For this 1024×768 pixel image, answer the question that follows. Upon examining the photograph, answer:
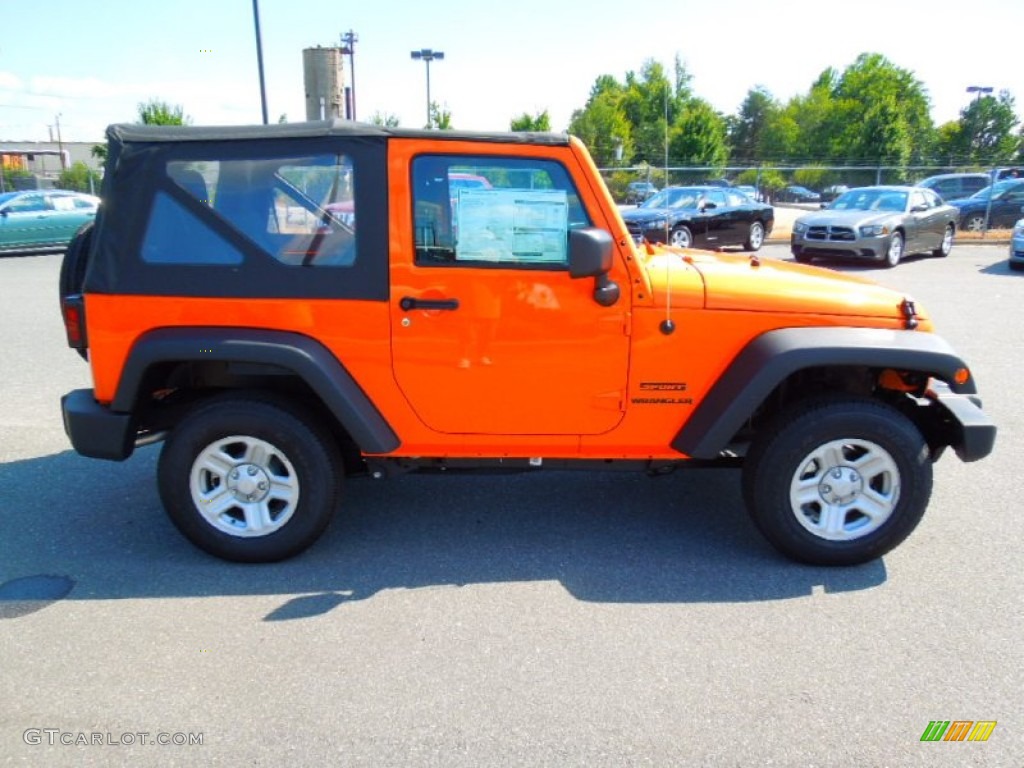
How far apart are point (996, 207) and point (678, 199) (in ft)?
33.9

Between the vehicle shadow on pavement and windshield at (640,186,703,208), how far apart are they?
43.3 feet

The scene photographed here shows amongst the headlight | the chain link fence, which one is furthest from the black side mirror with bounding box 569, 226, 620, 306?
the chain link fence

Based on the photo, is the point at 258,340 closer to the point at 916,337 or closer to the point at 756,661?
the point at 756,661

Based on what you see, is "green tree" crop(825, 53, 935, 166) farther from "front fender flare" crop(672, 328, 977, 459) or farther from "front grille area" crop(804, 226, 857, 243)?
"front fender flare" crop(672, 328, 977, 459)

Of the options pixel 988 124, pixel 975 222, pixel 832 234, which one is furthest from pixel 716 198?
pixel 988 124

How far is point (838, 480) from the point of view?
11.8 feet

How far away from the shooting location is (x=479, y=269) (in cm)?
343

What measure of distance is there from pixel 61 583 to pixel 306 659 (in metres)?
1.39

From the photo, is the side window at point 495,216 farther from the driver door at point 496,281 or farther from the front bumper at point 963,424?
the front bumper at point 963,424

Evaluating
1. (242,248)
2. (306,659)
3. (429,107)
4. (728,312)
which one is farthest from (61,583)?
(429,107)

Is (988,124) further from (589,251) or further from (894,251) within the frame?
(589,251)

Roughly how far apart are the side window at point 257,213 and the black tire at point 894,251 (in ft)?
47.3

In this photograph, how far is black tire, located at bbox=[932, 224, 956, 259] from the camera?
1702 centimetres

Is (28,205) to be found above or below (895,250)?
above
